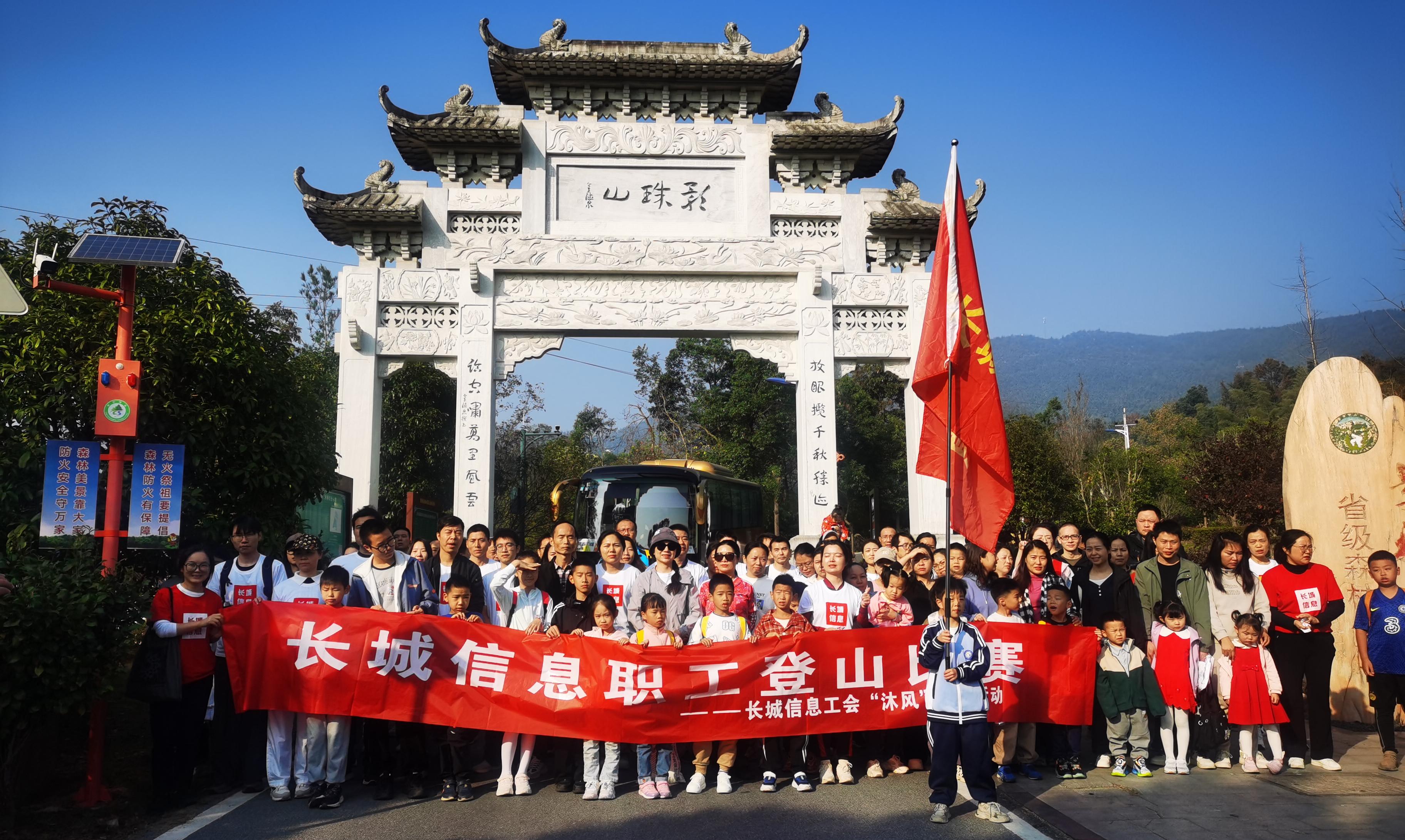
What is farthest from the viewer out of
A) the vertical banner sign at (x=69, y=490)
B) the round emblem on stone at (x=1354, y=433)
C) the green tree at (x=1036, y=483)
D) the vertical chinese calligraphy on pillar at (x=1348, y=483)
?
the green tree at (x=1036, y=483)

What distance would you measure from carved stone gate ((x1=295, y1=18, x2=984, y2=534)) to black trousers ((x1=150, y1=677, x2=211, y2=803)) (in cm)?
852

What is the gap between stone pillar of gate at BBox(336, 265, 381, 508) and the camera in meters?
14.6

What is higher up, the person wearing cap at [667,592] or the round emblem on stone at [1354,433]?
the round emblem on stone at [1354,433]

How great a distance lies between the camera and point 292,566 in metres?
6.78

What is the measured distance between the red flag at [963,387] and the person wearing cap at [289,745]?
12.9 ft

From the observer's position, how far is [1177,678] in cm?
682

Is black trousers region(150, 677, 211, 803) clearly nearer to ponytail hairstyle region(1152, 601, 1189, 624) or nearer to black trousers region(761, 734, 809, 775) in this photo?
black trousers region(761, 734, 809, 775)

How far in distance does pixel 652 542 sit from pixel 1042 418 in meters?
26.7

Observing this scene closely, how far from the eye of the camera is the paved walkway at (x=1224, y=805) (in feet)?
17.5

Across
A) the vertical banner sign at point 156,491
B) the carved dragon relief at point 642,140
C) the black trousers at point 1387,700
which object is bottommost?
the black trousers at point 1387,700

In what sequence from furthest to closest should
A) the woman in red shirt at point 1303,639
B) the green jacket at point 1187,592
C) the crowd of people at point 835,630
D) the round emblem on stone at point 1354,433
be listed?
the round emblem on stone at point 1354,433, the green jacket at point 1187,592, the woman in red shirt at point 1303,639, the crowd of people at point 835,630

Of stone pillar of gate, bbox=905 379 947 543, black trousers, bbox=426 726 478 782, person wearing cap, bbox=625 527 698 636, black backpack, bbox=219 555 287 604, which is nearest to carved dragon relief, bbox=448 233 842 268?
stone pillar of gate, bbox=905 379 947 543

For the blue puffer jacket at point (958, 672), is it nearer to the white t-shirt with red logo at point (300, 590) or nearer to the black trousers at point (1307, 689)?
the black trousers at point (1307, 689)

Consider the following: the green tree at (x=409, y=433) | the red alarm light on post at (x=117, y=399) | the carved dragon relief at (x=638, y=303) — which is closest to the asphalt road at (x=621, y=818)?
the red alarm light on post at (x=117, y=399)
